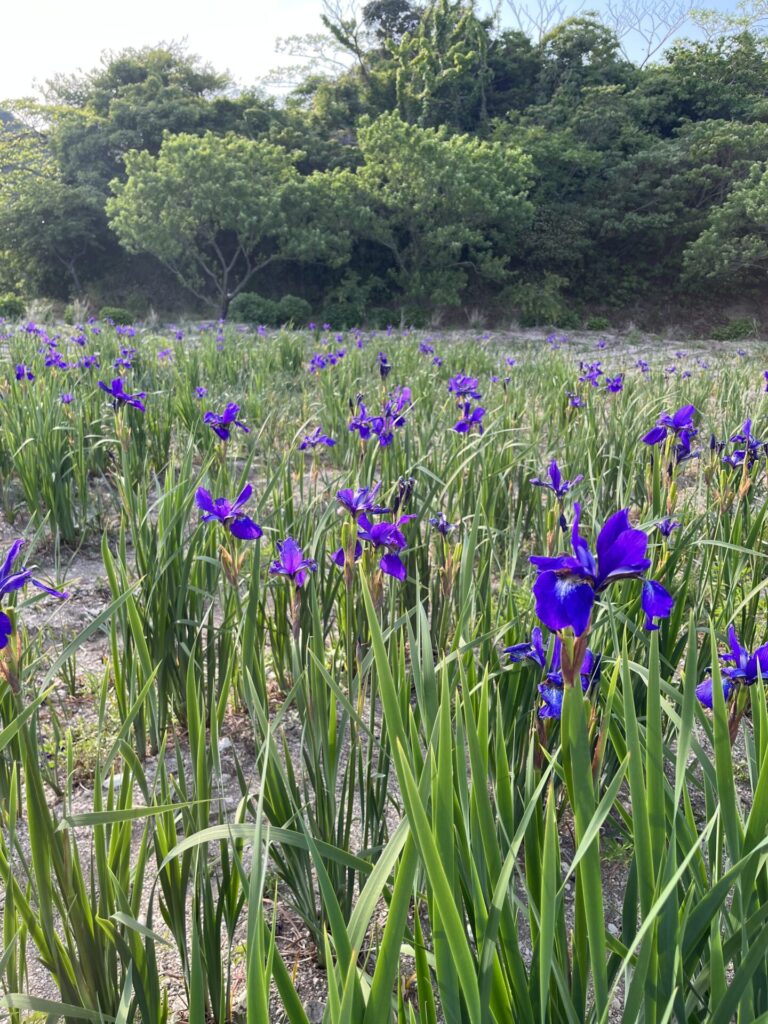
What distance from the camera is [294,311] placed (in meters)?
17.4

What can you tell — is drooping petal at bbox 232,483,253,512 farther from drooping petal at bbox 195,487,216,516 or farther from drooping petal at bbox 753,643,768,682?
drooping petal at bbox 753,643,768,682

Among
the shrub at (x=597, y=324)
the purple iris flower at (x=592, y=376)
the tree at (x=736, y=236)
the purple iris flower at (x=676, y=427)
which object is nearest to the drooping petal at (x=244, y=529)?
the purple iris flower at (x=676, y=427)

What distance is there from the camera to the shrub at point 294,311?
56.9 ft

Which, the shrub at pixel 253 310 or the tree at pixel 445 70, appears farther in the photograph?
the tree at pixel 445 70

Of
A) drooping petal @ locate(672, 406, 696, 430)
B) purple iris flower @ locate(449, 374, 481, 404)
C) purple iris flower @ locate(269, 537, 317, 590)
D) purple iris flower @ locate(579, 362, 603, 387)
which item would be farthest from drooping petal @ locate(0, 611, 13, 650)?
purple iris flower @ locate(579, 362, 603, 387)

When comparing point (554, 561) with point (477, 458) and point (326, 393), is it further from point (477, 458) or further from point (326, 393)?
point (326, 393)

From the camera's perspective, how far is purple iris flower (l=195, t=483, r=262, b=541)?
1.45m

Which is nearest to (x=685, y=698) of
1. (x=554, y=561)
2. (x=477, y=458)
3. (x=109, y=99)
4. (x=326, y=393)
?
(x=554, y=561)

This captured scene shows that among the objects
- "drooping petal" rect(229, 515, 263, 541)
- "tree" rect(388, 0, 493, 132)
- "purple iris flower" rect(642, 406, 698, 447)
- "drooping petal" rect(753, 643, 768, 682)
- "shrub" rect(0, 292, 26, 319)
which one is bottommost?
"drooping petal" rect(753, 643, 768, 682)

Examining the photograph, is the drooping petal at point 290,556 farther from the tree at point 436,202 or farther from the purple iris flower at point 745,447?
the tree at point 436,202

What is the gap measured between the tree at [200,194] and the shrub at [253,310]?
160 centimetres

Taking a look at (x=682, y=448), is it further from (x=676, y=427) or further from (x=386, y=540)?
(x=386, y=540)

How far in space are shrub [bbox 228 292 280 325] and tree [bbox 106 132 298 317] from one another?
5.26ft

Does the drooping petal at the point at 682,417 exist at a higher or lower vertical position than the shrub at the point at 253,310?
lower
